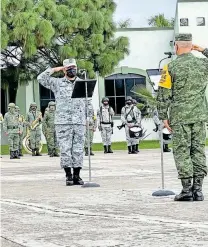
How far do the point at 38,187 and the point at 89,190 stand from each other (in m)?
1.05

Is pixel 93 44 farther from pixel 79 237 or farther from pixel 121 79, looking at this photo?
pixel 79 237

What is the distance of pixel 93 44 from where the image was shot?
1314 inches

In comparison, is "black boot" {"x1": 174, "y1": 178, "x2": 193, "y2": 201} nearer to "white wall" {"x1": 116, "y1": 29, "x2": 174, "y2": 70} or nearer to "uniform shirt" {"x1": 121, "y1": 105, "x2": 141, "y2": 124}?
"uniform shirt" {"x1": 121, "y1": 105, "x2": 141, "y2": 124}

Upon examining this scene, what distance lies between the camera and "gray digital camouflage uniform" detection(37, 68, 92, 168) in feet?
36.4

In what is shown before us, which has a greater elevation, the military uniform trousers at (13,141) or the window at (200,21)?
the window at (200,21)

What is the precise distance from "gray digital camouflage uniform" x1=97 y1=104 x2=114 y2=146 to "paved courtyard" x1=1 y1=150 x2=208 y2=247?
1345 centimetres

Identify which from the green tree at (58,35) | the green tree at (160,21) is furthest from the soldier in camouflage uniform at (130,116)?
the green tree at (160,21)

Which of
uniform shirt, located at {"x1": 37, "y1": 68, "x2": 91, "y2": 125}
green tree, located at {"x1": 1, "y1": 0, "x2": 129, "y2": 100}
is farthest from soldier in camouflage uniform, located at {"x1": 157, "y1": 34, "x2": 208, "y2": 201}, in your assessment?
green tree, located at {"x1": 1, "y1": 0, "x2": 129, "y2": 100}

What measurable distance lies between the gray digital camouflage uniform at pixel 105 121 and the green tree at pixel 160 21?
27.0m

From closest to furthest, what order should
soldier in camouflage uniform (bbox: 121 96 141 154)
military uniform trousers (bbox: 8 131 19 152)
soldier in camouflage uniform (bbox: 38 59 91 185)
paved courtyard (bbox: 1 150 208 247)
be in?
paved courtyard (bbox: 1 150 208 247) → soldier in camouflage uniform (bbox: 38 59 91 185) → military uniform trousers (bbox: 8 131 19 152) → soldier in camouflage uniform (bbox: 121 96 141 154)

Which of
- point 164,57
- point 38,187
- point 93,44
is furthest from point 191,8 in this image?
point 38,187

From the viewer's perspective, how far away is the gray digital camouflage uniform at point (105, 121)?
24906mm

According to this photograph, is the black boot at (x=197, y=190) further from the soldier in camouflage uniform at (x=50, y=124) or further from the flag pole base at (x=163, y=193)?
the soldier in camouflage uniform at (x=50, y=124)

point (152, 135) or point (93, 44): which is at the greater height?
point (93, 44)
